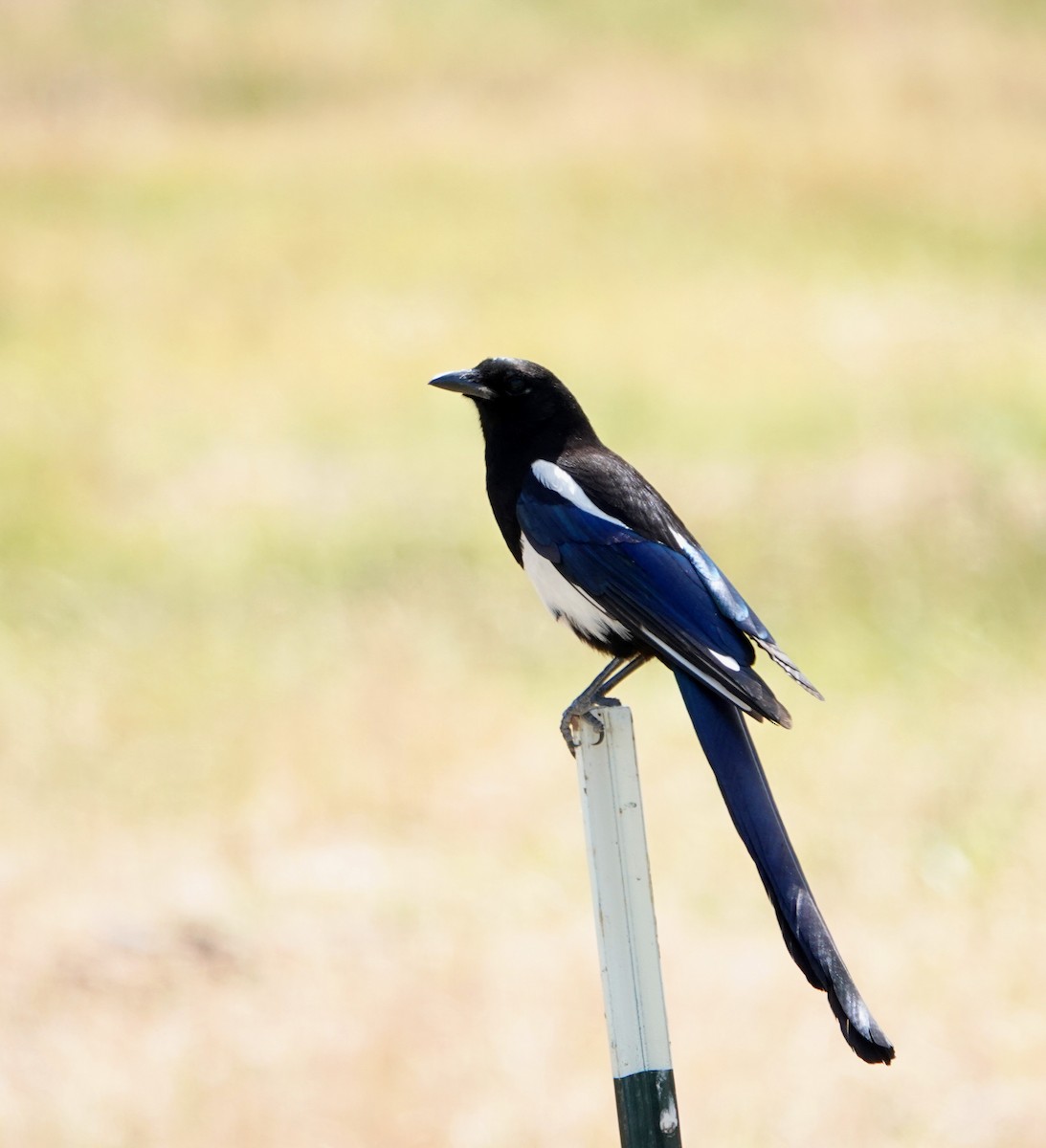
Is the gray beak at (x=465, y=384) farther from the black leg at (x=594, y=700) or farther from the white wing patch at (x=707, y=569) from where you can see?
the black leg at (x=594, y=700)

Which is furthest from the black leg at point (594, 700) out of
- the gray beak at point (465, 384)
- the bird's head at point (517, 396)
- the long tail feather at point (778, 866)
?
the gray beak at point (465, 384)

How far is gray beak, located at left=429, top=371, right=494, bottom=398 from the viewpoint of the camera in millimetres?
3412

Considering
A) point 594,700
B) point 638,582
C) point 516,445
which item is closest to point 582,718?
point 594,700

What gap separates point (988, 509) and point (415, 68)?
32.5 ft

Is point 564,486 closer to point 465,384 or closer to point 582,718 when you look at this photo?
point 465,384

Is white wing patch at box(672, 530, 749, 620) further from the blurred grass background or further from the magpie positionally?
the blurred grass background

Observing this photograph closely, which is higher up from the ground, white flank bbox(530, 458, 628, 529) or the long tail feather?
white flank bbox(530, 458, 628, 529)

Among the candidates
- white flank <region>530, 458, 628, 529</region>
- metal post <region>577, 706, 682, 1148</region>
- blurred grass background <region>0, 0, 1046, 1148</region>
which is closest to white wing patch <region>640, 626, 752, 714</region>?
white flank <region>530, 458, 628, 529</region>

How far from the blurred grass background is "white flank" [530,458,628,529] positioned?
81.8 inches

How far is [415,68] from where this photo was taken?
17.4 metres

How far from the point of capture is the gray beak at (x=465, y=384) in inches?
134

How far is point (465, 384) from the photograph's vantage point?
135 inches

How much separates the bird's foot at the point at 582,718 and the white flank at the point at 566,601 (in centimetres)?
40

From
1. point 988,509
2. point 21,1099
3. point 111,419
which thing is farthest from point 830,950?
point 111,419
